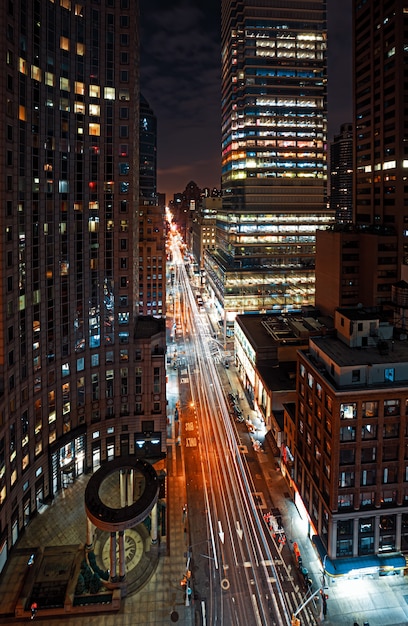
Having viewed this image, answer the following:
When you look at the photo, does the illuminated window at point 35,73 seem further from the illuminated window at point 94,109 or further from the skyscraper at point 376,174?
the skyscraper at point 376,174

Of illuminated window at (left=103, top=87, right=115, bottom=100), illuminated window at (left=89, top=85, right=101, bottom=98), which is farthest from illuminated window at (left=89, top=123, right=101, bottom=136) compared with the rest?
illuminated window at (left=103, top=87, right=115, bottom=100)

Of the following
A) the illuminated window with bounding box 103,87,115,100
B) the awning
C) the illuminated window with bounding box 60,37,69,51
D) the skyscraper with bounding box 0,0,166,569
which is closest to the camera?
the awning

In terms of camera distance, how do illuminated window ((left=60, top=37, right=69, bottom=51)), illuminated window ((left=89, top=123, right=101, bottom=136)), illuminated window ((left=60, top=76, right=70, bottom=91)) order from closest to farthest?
illuminated window ((left=60, top=37, right=69, bottom=51)), illuminated window ((left=60, top=76, right=70, bottom=91)), illuminated window ((left=89, top=123, right=101, bottom=136))

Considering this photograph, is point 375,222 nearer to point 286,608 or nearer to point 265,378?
point 265,378

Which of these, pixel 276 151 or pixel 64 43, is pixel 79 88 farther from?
pixel 276 151

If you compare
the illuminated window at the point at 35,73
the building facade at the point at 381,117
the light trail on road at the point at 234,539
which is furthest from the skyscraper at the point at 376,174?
the illuminated window at the point at 35,73

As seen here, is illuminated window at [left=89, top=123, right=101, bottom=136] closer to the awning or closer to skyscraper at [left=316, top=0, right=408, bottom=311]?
the awning

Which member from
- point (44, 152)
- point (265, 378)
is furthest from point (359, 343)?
point (44, 152)
